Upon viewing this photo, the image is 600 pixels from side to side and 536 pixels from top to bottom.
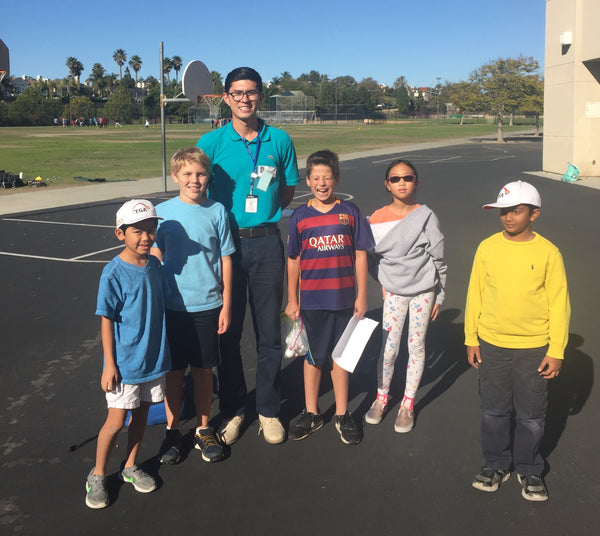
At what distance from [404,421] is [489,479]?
2.55ft

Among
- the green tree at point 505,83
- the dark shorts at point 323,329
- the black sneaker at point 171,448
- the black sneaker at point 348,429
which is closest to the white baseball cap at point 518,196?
the dark shorts at point 323,329

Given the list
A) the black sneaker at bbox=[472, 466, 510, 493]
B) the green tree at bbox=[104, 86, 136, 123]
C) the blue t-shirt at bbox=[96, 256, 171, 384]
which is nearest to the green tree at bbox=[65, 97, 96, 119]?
the green tree at bbox=[104, 86, 136, 123]

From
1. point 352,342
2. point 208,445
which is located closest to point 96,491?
point 208,445

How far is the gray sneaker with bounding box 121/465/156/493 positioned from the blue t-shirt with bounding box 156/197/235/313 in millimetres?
888

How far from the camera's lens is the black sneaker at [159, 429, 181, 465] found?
3.49m

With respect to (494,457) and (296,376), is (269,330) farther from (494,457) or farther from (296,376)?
(494,457)

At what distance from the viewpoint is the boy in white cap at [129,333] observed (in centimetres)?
304

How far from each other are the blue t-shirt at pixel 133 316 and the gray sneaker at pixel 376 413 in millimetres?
1503

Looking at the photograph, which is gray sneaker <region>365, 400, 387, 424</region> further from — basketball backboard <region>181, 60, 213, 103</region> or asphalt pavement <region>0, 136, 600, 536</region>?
basketball backboard <region>181, 60, 213, 103</region>

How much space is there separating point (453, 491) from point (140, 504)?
1619mm

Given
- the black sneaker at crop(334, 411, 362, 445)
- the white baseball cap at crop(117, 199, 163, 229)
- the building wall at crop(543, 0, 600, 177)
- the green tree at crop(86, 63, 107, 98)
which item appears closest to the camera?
the white baseball cap at crop(117, 199, 163, 229)

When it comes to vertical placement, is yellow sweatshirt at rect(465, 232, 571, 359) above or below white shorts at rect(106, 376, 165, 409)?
above

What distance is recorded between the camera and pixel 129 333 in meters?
3.09

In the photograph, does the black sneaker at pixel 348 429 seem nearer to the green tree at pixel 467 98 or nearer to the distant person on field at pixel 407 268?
the distant person on field at pixel 407 268
